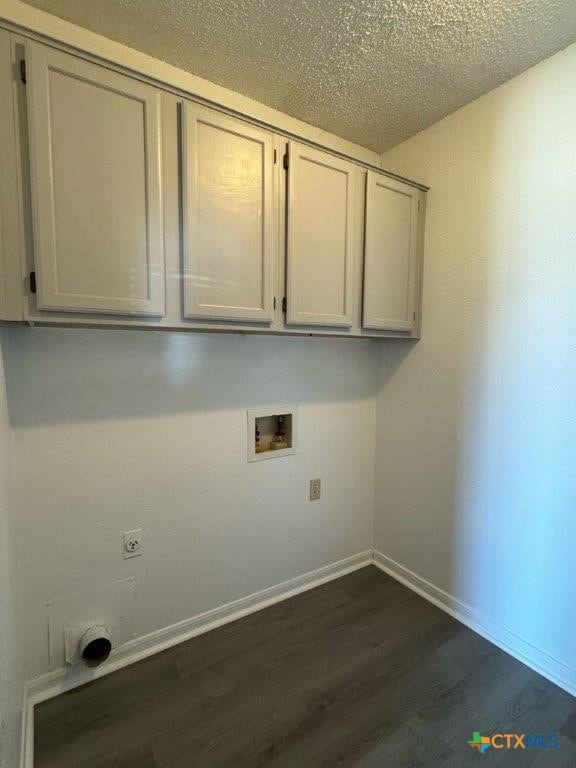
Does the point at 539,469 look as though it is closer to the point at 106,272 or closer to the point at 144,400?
the point at 144,400

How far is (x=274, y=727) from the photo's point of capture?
126cm

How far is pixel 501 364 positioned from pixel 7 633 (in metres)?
1.99

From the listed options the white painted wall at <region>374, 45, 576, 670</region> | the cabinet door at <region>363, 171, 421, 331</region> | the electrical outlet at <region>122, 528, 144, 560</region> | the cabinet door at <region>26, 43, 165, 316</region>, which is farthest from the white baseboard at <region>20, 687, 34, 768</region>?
the cabinet door at <region>363, 171, 421, 331</region>

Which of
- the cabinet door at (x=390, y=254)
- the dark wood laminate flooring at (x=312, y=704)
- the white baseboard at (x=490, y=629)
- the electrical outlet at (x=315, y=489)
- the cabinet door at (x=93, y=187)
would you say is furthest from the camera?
the electrical outlet at (x=315, y=489)

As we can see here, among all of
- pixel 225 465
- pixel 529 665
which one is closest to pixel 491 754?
pixel 529 665

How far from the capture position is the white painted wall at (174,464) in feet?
4.31

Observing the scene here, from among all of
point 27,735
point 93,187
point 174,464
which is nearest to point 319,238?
point 93,187

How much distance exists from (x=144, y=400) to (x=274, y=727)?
131 cm

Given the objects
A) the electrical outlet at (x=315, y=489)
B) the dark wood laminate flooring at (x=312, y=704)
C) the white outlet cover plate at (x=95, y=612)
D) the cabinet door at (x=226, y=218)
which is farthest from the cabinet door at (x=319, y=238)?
the dark wood laminate flooring at (x=312, y=704)

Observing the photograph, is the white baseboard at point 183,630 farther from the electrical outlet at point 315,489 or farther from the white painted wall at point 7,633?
the electrical outlet at point 315,489

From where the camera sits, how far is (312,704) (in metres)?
1.34

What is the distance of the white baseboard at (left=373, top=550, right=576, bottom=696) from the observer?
4.70 ft

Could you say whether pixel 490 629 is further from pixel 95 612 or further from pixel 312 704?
pixel 95 612

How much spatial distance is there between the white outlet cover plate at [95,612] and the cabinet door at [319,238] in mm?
1360
